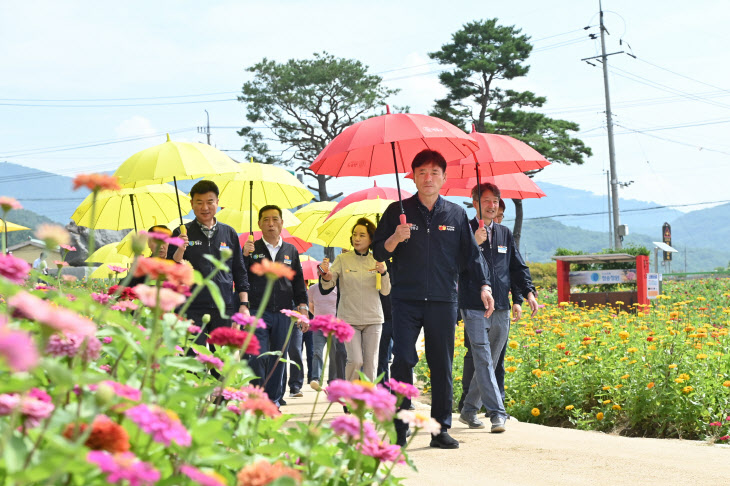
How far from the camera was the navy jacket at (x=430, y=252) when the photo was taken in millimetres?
5402

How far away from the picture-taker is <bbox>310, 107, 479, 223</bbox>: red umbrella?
5.74 m

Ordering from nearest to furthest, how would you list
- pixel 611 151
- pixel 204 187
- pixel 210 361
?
pixel 210 361 < pixel 204 187 < pixel 611 151

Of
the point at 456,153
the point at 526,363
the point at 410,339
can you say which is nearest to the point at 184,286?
the point at 410,339

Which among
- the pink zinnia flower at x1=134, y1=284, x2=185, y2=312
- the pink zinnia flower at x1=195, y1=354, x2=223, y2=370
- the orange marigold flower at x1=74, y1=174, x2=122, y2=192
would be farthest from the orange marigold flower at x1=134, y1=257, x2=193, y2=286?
the pink zinnia flower at x1=195, y1=354, x2=223, y2=370

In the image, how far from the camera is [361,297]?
7168 millimetres

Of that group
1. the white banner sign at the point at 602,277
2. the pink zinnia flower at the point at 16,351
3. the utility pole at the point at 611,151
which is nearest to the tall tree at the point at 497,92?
the utility pole at the point at 611,151

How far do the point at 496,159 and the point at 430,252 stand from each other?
1.97 metres

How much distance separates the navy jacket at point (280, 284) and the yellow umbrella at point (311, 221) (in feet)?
9.80

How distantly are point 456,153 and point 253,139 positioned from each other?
3623cm

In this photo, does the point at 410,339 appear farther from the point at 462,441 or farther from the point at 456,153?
the point at 456,153

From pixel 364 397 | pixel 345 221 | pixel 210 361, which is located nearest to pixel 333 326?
pixel 210 361

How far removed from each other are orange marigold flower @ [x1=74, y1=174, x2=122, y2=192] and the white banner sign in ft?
53.8

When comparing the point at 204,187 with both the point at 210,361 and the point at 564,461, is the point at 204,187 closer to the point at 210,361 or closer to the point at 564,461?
the point at 564,461

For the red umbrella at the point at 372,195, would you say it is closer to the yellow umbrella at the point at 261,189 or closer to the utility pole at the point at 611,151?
the yellow umbrella at the point at 261,189
